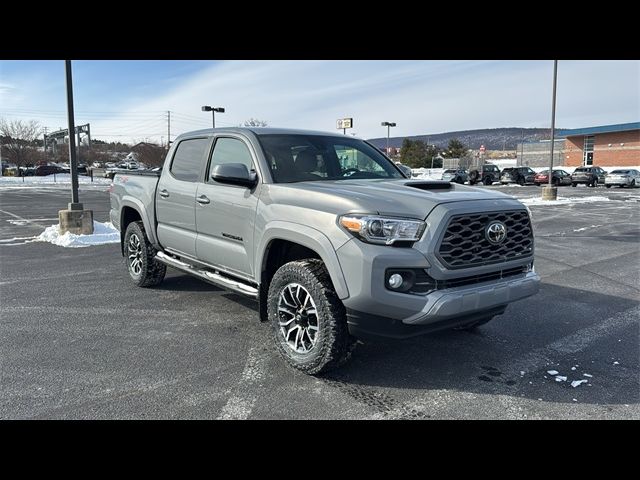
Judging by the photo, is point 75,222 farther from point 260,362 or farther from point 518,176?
point 518,176

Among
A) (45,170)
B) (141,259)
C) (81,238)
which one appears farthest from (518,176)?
(45,170)

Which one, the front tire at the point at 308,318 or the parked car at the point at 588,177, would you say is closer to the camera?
the front tire at the point at 308,318

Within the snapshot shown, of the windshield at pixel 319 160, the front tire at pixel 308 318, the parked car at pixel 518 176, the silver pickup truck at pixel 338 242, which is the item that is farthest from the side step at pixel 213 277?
the parked car at pixel 518 176

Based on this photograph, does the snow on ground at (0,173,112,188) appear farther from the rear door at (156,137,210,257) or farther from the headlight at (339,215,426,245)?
the headlight at (339,215,426,245)

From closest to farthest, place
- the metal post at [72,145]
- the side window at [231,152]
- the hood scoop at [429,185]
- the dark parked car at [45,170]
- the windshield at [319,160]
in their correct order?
the hood scoop at [429,185], the windshield at [319,160], the side window at [231,152], the metal post at [72,145], the dark parked car at [45,170]

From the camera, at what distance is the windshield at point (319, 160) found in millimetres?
4520

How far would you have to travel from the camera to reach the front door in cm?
439

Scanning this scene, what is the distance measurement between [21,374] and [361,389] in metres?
2.60

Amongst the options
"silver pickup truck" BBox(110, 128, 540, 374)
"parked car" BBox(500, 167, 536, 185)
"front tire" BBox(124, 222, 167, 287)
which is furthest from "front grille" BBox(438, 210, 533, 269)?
"parked car" BBox(500, 167, 536, 185)

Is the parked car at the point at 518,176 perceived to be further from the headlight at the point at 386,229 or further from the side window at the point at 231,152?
the headlight at the point at 386,229

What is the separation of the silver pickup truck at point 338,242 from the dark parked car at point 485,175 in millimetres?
35838

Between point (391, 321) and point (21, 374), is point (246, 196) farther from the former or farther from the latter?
point (21, 374)

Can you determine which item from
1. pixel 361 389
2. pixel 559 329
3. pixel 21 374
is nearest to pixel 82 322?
pixel 21 374

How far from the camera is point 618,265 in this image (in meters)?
8.16
